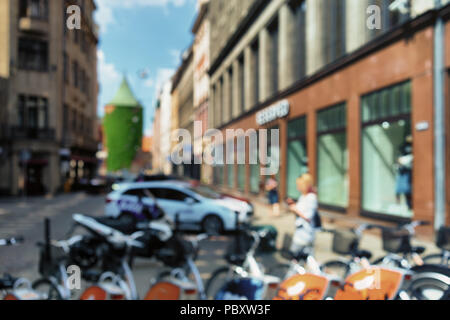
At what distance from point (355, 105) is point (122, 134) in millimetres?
10127

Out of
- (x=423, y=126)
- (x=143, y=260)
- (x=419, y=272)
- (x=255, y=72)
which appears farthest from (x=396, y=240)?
(x=255, y=72)

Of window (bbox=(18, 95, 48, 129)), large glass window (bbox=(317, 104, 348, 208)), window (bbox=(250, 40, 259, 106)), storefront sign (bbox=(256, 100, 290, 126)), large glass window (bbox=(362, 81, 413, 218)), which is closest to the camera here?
window (bbox=(18, 95, 48, 129))

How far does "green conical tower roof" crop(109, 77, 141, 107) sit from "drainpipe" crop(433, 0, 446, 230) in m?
8.10

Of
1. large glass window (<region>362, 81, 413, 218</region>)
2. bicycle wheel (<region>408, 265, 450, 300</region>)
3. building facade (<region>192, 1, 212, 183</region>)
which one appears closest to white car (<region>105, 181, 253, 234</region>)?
large glass window (<region>362, 81, 413, 218</region>)

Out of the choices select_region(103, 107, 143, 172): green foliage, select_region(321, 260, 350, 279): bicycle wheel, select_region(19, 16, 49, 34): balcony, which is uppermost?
select_region(19, 16, 49, 34): balcony

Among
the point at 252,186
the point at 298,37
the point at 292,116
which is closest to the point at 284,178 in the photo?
the point at 292,116

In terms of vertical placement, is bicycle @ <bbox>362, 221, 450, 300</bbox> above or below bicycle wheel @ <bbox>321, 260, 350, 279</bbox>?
above

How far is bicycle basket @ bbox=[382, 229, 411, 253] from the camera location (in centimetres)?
391

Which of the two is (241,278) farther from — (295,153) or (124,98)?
(295,153)

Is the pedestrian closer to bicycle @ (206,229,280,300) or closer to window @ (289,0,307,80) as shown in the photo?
window @ (289,0,307,80)

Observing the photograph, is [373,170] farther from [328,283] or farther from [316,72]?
[328,283]

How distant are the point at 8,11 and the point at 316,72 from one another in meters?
12.4

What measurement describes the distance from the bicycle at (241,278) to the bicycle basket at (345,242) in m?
0.87

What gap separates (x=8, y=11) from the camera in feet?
7.42
